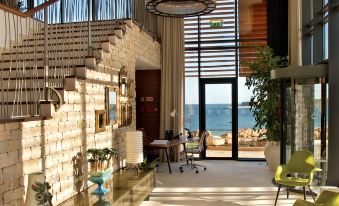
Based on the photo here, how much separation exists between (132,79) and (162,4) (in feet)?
10.7

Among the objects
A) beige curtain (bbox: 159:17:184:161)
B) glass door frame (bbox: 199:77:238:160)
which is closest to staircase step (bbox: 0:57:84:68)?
beige curtain (bbox: 159:17:184:161)

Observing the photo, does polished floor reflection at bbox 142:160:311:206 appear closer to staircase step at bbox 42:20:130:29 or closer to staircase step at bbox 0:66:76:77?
staircase step at bbox 0:66:76:77

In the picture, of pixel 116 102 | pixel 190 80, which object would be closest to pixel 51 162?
pixel 116 102

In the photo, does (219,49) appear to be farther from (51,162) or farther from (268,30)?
(51,162)

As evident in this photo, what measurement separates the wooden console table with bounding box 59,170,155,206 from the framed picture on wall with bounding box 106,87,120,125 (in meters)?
0.93

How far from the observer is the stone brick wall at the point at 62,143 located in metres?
3.59

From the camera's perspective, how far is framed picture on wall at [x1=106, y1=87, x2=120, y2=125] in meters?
6.10

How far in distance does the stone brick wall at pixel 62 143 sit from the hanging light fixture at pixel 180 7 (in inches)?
57.0

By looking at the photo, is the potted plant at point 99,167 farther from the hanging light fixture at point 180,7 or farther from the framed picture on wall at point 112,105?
the hanging light fixture at point 180,7

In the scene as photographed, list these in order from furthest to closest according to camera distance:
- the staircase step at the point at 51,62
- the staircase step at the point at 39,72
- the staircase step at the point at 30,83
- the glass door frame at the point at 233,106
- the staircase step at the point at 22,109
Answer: the glass door frame at the point at 233,106, the staircase step at the point at 51,62, the staircase step at the point at 39,72, the staircase step at the point at 30,83, the staircase step at the point at 22,109

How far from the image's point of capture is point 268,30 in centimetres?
911

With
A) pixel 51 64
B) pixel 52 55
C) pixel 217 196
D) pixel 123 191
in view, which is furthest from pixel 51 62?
pixel 217 196

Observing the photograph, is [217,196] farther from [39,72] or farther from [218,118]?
[218,118]

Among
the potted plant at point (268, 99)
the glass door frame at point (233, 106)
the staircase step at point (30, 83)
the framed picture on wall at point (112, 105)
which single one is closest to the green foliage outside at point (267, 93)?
the potted plant at point (268, 99)
